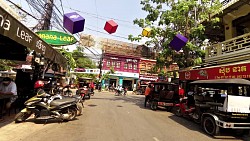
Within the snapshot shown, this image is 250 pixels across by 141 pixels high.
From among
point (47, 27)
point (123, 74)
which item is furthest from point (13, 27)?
point (123, 74)

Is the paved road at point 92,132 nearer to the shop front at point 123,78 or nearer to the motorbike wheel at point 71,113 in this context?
the motorbike wheel at point 71,113

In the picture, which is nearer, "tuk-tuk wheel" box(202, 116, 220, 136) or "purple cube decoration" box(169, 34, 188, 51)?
"tuk-tuk wheel" box(202, 116, 220, 136)

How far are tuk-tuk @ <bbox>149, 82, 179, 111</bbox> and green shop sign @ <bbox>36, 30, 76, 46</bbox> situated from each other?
256 inches

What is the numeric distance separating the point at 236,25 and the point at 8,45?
15186mm

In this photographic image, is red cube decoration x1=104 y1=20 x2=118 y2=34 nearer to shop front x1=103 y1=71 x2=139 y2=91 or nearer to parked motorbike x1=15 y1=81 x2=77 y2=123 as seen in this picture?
parked motorbike x1=15 y1=81 x2=77 y2=123

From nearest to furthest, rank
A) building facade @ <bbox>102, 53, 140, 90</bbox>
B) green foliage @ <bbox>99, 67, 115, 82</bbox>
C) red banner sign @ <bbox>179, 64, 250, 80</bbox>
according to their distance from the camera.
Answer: red banner sign @ <bbox>179, 64, 250, 80</bbox> → green foliage @ <bbox>99, 67, 115, 82</bbox> → building facade @ <bbox>102, 53, 140, 90</bbox>

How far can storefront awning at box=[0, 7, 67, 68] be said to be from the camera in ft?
17.3

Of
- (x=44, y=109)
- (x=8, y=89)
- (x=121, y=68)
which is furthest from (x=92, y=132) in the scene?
(x=121, y=68)

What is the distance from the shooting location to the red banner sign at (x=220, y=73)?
10664 millimetres

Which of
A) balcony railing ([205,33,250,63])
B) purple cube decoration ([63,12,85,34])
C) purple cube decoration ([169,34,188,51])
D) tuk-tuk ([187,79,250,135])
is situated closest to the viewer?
tuk-tuk ([187,79,250,135])

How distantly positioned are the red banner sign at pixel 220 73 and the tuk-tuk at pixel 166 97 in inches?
72.3

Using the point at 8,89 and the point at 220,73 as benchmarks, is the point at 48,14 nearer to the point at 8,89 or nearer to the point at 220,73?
the point at 8,89

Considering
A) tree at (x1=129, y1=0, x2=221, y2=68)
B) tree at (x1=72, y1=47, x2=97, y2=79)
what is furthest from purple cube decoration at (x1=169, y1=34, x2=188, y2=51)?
tree at (x1=72, y1=47, x2=97, y2=79)

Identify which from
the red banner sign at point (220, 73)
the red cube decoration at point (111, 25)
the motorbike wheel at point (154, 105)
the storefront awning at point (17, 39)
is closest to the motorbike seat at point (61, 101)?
the storefront awning at point (17, 39)
